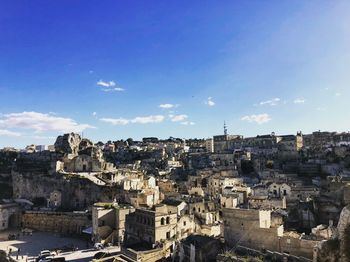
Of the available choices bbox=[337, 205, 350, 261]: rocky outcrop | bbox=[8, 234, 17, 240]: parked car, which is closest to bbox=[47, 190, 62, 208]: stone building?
bbox=[8, 234, 17, 240]: parked car

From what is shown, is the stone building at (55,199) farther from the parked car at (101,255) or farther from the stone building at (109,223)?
the parked car at (101,255)

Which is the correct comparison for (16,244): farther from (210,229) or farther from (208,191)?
(208,191)

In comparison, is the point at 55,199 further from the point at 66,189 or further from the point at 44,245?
the point at 44,245

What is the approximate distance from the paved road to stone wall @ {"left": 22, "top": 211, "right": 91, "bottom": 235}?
133cm

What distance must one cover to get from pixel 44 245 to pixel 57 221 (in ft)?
24.6

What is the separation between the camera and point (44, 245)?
41094 mm

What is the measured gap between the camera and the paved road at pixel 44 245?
3483cm

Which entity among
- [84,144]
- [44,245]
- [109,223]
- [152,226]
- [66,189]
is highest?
[84,144]

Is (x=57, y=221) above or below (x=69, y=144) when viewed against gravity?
below

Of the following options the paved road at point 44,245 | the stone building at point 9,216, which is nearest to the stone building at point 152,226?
the paved road at point 44,245

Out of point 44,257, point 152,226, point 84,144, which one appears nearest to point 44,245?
point 44,257

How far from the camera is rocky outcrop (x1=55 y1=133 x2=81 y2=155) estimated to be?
7444 centimetres

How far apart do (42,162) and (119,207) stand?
124 ft

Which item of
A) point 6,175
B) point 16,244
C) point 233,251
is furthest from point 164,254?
point 6,175
